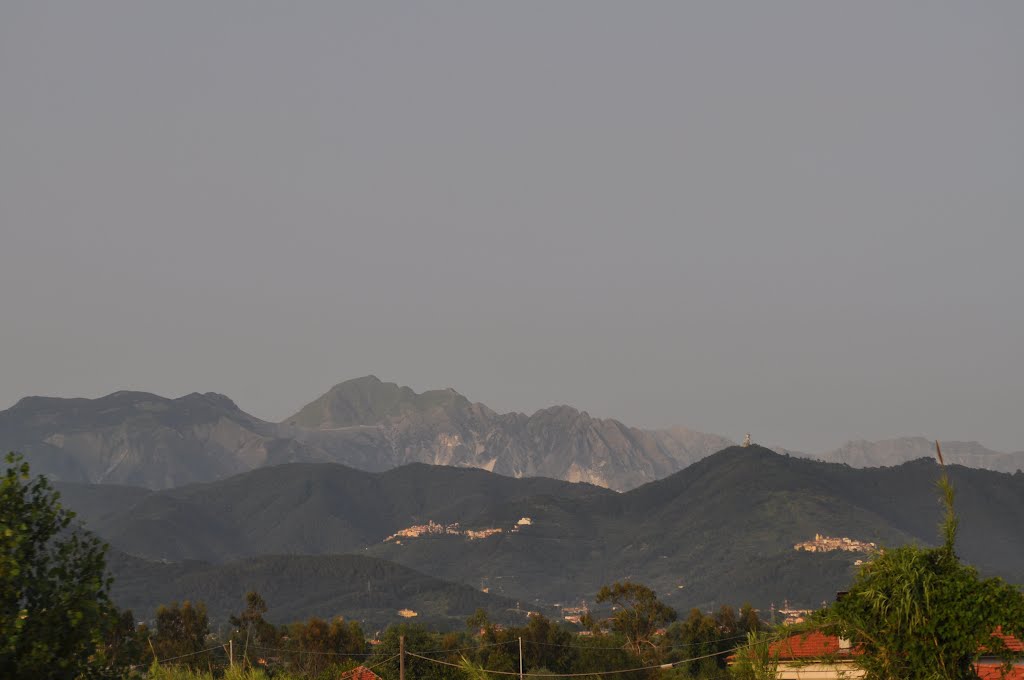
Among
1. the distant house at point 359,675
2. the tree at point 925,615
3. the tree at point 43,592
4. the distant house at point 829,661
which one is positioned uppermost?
the tree at point 43,592

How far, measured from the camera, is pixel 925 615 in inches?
1163

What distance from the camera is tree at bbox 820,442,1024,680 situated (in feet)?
95.7

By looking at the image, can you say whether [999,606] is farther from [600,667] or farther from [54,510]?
[600,667]

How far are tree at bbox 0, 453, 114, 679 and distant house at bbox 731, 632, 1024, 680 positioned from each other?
20368 millimetres

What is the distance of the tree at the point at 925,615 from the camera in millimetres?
29156

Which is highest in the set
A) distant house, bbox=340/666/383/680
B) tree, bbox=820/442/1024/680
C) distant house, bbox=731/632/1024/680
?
tree, bbox=820/442/1024/680

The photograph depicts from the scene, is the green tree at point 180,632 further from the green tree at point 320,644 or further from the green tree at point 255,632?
the green tree at point 320,644

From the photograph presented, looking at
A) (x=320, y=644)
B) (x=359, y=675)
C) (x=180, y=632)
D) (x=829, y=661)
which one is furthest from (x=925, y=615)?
(x=180, y=632)

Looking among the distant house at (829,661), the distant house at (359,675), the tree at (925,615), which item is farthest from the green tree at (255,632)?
the tree at (925,615)

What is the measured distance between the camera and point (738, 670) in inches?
1294

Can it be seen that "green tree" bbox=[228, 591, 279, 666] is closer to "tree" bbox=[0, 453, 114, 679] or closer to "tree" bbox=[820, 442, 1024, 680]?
"tree" bbox=[0, 453, 114, 679]

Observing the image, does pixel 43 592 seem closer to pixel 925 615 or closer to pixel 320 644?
pixel 925 615

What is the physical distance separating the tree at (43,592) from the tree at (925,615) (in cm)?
2162

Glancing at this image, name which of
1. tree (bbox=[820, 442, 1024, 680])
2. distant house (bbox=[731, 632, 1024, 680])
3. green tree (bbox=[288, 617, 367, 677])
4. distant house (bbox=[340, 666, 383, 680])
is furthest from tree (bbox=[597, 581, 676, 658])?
tree (bbox=[820, 442, 1024, 680])
